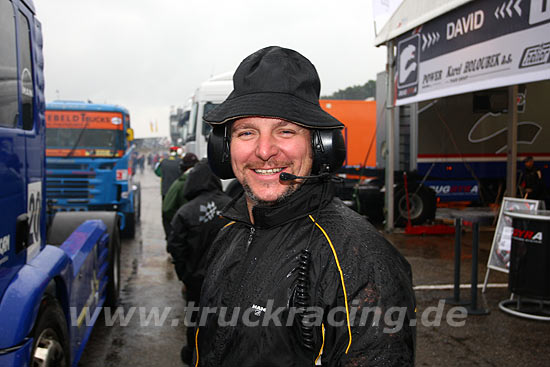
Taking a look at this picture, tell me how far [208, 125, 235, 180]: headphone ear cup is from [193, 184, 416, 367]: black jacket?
1.05 feet

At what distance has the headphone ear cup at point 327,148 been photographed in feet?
5.31

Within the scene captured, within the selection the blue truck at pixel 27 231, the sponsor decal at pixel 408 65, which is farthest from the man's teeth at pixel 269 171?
the sponsor decal at pixel 408 65

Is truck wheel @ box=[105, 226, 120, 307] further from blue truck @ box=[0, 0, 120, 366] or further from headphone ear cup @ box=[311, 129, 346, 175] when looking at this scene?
headphone ear cup @ box=[311, 129, 346, 175]

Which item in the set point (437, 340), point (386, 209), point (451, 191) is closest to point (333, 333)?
point (437, 340)

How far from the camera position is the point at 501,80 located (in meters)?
6.40

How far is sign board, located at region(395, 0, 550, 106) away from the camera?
5.87 meters

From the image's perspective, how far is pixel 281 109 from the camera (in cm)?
143

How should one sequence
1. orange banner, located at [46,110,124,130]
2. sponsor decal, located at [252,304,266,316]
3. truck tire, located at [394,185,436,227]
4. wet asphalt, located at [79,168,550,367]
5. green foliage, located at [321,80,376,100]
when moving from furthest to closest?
1. green foliage, located at [321,80,376,100]
2. truck tire, located at [394,185,436,227]
3. orange banner, located at [46,110,124,130]
4. wet asphalt, located at [79,168,550,367]
5. sponsor decal, located at [252,304,266,316]

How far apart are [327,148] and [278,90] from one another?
0.28 metres

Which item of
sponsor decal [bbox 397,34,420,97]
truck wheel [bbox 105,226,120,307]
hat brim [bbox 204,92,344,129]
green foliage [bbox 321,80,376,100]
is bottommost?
truck wheel [bbox 105,226,120,307]

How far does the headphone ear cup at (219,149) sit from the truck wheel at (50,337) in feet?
5.14

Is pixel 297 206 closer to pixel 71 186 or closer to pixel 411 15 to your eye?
pixel 411 15

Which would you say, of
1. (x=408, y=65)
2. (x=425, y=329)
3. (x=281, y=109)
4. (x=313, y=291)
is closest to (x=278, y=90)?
(x=281, y=109)

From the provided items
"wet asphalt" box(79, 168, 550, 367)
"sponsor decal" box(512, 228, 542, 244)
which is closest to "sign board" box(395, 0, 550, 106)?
"sponsor decal" box(512, 228, 542, 244)
